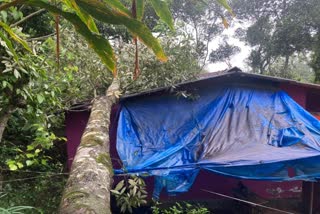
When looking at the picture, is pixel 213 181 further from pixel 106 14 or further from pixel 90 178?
pixel 106 14

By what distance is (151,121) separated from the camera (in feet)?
18.9

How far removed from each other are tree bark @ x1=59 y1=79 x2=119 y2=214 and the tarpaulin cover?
1.36 metres

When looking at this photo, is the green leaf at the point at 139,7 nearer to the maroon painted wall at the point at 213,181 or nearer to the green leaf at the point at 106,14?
the green leaf at the point at 106,14

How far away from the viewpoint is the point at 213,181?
23.0 ft

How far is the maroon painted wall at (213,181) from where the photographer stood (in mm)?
6633

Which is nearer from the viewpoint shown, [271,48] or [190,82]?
[190,82]

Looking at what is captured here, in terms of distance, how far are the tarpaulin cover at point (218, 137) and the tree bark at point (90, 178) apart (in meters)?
1.36

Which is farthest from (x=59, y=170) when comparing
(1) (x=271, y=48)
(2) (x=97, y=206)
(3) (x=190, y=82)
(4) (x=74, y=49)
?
(1) (x=271, y=48)

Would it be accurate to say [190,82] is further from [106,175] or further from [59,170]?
[106,175]

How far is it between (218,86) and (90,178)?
14.3 feet

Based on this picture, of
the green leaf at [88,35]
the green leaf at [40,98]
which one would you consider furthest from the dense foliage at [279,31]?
the green leaf at [88,35]

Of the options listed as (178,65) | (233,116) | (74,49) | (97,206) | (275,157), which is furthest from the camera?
(178,65)

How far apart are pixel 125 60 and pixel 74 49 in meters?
0.96

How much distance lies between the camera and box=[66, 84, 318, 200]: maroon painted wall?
6633 millimetres
